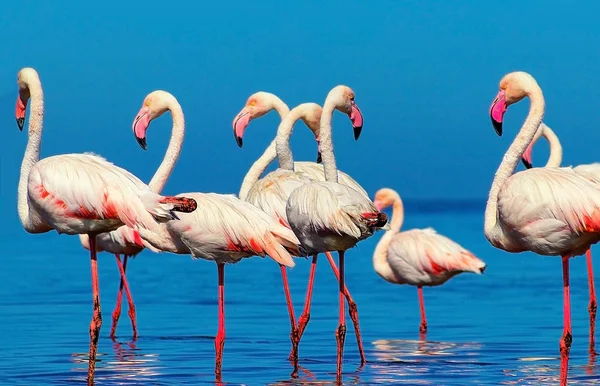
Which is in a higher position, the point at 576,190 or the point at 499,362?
the point at 576,190

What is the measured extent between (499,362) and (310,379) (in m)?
1.68

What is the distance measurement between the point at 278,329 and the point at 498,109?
392cm

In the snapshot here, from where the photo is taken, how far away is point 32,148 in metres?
9.12

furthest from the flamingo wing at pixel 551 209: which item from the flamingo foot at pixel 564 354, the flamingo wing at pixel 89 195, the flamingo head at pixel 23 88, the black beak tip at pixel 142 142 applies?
the flamingo head at pixel 23 88

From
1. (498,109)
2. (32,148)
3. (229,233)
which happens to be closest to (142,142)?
(32,148)

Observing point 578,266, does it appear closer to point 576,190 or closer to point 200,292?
point 200,292

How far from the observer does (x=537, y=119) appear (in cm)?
844

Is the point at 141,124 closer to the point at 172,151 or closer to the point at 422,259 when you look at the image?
the point at 172,151

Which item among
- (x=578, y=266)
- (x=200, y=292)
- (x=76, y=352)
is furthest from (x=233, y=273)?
(x=76, y=352)

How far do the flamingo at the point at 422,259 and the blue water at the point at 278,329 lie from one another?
471 mm

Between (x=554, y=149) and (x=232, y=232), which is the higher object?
(x=554, y=149)

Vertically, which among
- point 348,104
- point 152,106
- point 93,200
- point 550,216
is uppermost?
point 152,106

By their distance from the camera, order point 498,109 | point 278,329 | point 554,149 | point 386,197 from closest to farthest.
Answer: point 498,109
point 278,329
point 554,149
point 386,197

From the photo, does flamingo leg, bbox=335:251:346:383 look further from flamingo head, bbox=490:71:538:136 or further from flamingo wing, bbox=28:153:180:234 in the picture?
flamingo head, bbox=490:71:538:136
